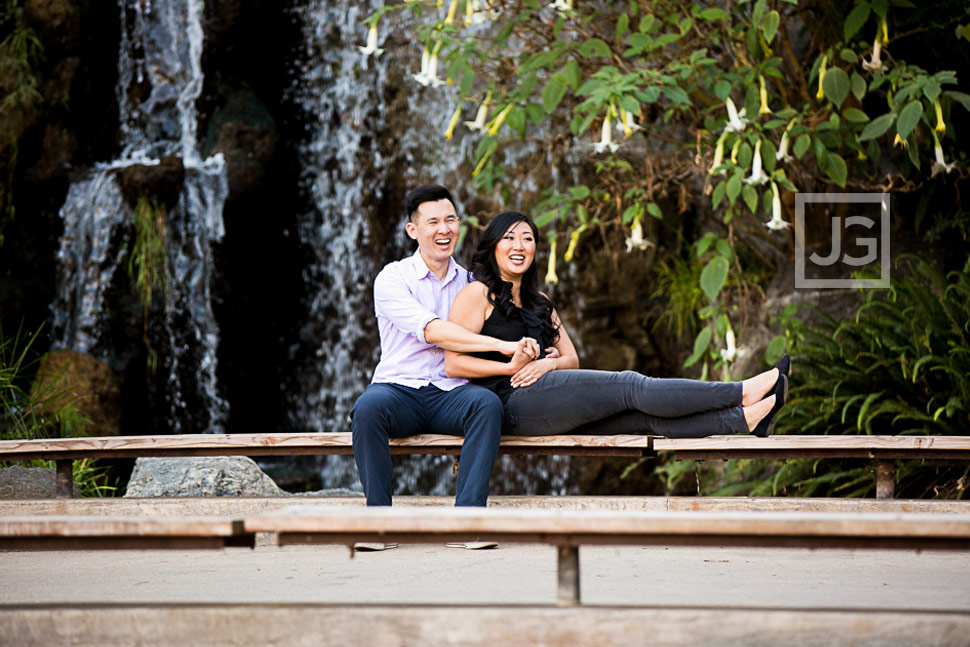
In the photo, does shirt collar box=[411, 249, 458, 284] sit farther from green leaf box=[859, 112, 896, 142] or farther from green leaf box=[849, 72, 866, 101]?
green leaf box=[849, 72, 866, 101]

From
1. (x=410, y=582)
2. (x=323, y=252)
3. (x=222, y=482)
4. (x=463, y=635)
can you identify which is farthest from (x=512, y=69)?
(x=463, y=635)

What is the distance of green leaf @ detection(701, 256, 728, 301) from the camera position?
6590mm

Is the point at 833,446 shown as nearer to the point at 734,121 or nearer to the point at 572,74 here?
the point at 734,121

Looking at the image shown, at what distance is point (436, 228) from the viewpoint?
553 cm

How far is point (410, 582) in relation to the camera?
3.84 m

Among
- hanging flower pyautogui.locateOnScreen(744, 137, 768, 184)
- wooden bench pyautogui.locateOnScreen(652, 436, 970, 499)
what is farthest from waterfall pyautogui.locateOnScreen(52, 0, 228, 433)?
wooden bench pyautogui.locateOnScreen(652, 436, 970, 499)

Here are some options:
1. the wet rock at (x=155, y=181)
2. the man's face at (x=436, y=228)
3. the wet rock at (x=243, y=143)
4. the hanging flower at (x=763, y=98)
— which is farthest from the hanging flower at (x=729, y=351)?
the wet rock at (x=155, y=181)

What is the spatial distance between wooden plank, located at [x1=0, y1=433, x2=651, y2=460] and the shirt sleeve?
21.1 inches

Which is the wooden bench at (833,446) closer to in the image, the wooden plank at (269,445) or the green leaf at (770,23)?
the wooden plank at (269,445)

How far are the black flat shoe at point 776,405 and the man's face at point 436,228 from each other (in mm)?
1725

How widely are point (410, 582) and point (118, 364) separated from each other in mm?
8758

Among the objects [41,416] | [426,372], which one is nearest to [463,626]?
[426,372]

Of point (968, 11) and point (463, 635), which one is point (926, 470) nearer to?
point (968, 11)

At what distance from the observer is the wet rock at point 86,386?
10625mm
